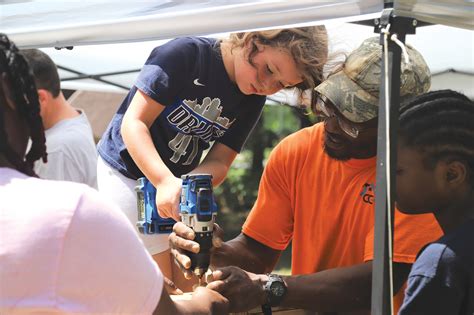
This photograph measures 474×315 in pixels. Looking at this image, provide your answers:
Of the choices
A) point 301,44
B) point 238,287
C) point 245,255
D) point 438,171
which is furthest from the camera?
point 245,255

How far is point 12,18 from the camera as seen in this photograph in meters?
2.58

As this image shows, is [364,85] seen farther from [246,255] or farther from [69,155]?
[69,155]

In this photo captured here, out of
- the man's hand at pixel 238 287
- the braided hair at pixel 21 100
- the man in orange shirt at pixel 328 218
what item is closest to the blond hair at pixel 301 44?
the man in orange shirt at pixel 328 218

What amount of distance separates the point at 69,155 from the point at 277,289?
6.00ft

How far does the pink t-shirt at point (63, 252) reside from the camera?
5.23 ft

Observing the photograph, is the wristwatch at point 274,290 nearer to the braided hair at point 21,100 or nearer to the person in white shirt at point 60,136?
the braided hair at point 21,100

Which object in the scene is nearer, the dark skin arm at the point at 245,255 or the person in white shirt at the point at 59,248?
the person in white shirt at the point at 59,248

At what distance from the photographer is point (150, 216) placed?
117 inches

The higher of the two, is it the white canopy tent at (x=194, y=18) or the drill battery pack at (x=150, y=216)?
the white canopy tent at (x=194, y=18)

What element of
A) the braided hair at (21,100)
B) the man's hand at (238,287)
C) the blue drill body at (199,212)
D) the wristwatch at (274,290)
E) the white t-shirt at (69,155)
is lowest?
the white t-shirt at (69,155)

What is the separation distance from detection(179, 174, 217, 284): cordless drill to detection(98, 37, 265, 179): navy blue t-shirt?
1.90ft

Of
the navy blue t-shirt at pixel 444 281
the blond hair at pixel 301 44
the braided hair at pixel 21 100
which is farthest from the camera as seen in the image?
the blond hair at pixel 301 44

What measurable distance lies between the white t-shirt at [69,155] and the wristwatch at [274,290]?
68.8 inches

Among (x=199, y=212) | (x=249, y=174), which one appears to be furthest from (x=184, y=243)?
(x=249, y=174)
